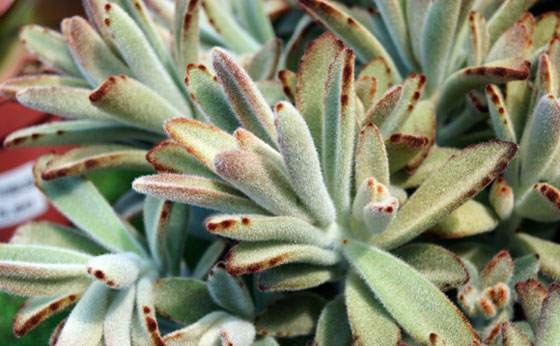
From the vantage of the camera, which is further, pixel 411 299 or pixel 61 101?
pixel 61 101

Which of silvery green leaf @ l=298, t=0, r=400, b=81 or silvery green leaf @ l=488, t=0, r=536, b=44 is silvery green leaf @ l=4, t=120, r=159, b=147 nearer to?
silvery green leaf @ l=298, t=0, r=400, b=81

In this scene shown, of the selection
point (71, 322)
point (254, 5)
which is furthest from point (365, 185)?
point (254, 5)

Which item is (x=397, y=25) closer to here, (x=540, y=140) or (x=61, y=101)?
(x=540, y=140)

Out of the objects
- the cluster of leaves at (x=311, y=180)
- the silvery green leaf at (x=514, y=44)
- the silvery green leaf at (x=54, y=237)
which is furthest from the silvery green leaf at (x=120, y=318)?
the silvery green leaf at (x=514, y=44)

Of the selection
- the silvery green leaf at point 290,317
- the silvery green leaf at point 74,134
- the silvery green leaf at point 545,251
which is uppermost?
the silvery green leaf at point 74,134

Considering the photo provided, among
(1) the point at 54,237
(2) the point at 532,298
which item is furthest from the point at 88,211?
(2) the point at 532,298

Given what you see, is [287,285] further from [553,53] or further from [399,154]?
[553,53]

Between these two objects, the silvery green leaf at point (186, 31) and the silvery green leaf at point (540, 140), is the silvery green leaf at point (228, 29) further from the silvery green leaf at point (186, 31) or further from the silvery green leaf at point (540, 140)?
the silvery green leaf at point (540, 140)
